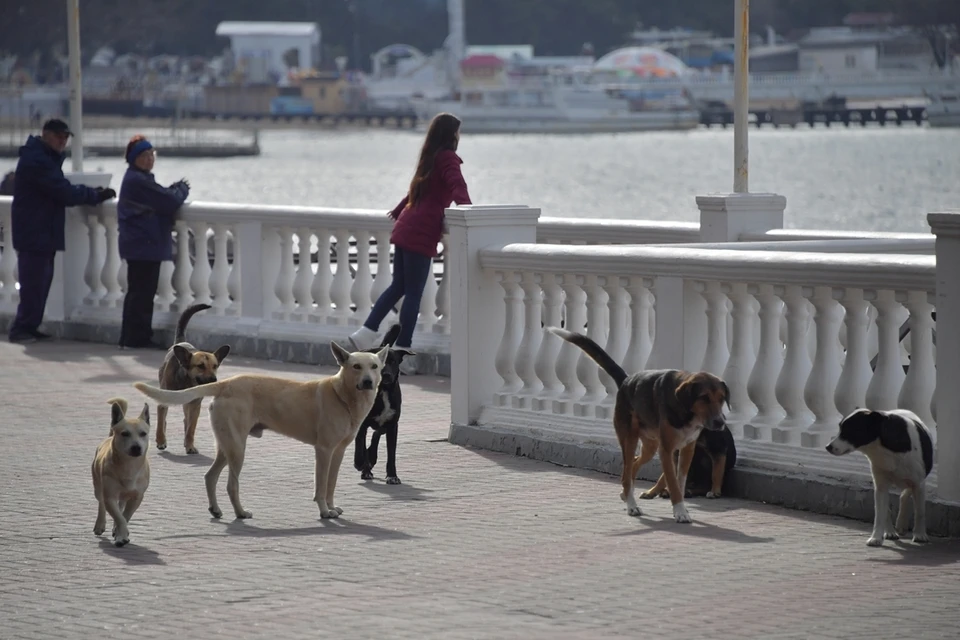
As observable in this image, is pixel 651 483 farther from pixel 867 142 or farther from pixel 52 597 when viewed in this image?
pixel 867 142

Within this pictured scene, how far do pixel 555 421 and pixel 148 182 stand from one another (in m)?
5.87

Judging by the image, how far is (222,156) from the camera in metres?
144

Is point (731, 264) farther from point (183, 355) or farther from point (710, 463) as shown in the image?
point (183, 355)

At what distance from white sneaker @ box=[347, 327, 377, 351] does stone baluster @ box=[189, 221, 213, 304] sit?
2.45m

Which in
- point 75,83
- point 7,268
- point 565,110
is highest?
point 565,110

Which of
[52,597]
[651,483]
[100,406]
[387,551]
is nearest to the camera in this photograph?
[52,597]

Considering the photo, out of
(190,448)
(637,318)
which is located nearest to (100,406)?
(190,448)

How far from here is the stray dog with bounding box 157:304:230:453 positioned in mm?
9695

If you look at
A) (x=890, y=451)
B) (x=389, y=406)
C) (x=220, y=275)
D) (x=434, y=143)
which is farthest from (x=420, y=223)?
(x=890, y=451)

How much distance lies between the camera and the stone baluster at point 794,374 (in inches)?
344

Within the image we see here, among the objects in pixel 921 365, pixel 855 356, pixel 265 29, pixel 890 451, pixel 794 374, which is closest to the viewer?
pixel 890 451

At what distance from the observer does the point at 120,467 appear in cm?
782

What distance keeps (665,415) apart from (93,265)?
30.9ft

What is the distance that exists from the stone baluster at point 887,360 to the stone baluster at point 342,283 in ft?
21.4
